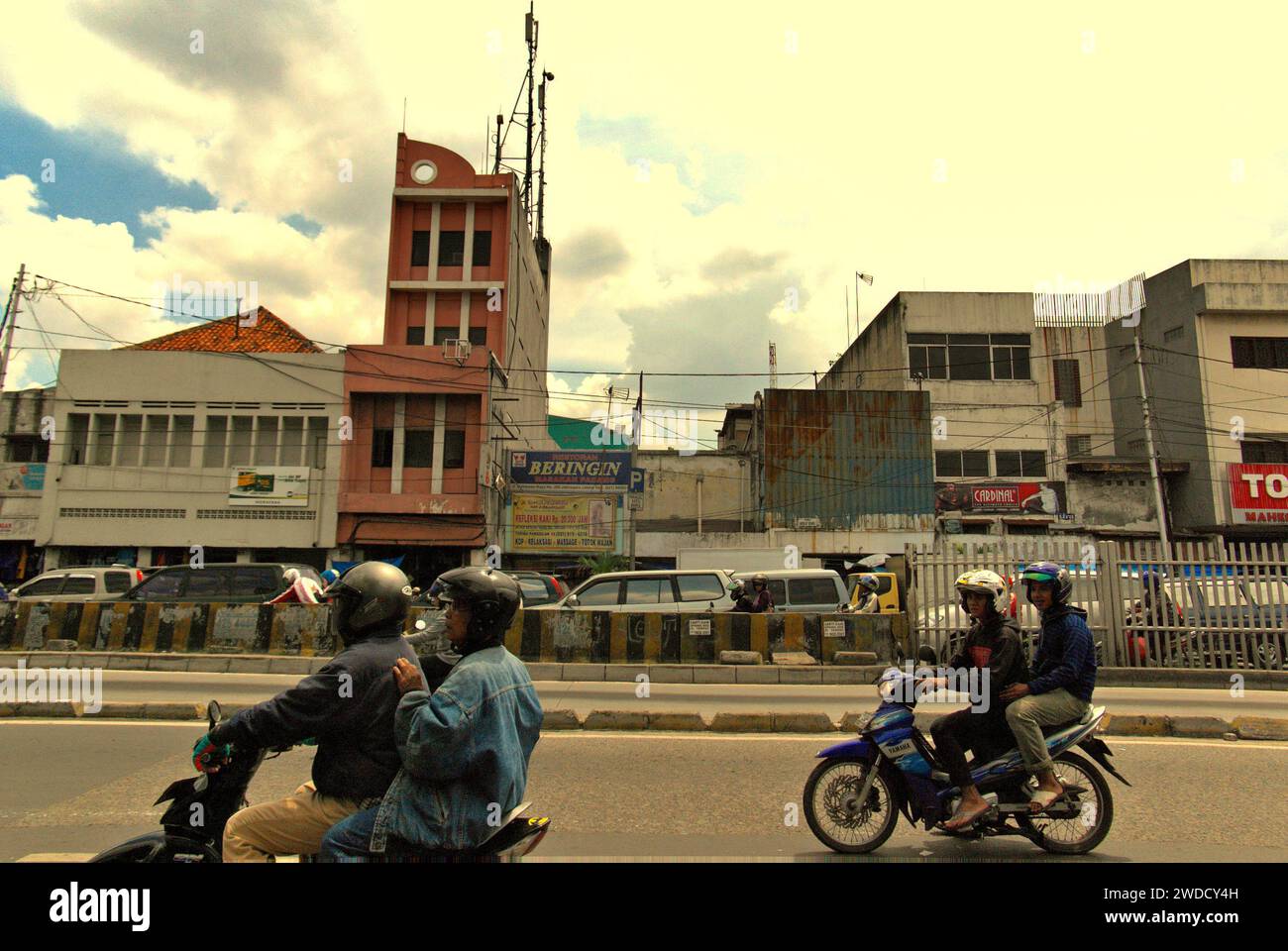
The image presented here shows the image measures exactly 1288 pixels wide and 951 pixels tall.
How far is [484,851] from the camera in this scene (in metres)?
2.51

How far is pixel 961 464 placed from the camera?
106 ft

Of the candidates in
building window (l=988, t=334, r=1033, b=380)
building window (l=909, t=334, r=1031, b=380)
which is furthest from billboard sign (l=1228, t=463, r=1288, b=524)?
building window (l=909, t=334, r=1031, b=380)

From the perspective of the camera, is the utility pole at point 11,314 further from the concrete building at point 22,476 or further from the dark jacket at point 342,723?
the dark jacket at point 342,723

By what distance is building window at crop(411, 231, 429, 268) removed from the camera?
33.8 m

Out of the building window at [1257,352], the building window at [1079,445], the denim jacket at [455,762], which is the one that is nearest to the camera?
the denim jacket at [455,762]

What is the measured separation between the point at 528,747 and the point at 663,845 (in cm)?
235

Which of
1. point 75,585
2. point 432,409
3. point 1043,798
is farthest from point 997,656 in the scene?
point 432,409

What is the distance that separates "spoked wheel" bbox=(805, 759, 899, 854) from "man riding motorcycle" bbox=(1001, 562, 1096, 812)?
817 millimetres

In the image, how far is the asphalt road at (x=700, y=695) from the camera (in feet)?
32.2

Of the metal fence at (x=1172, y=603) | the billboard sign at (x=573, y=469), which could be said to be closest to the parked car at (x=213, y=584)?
the metal fence at (x=1172, y=603)

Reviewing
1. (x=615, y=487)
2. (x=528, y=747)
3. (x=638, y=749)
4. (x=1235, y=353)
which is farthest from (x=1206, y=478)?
(x=528, y=747)

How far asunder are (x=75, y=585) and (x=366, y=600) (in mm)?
17377

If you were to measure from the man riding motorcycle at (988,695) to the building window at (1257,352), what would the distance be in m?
34.5

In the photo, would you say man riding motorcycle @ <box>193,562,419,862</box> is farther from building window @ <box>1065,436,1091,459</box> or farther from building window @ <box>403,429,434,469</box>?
building window @ <box>1065,436,1091,459</box>
